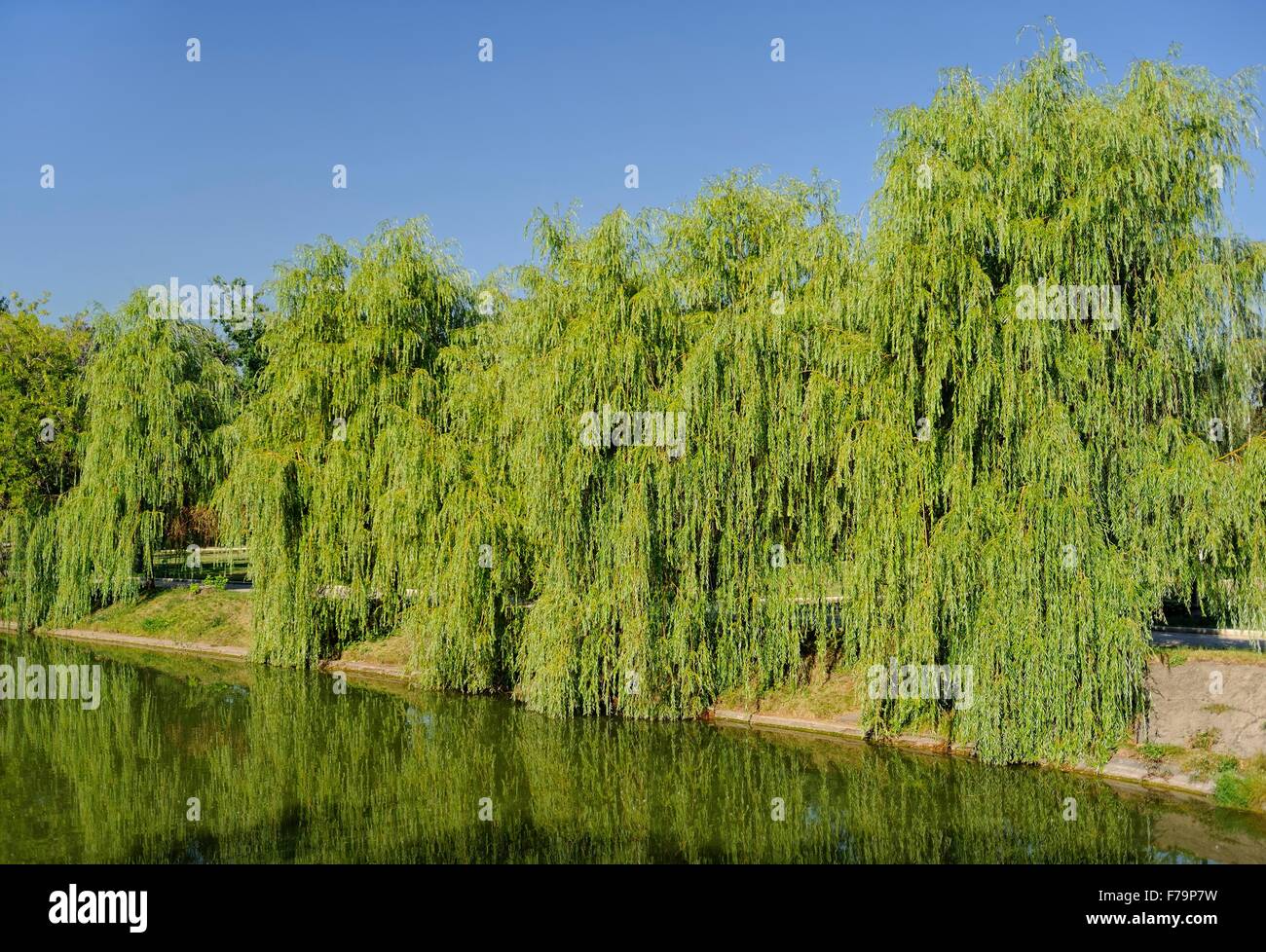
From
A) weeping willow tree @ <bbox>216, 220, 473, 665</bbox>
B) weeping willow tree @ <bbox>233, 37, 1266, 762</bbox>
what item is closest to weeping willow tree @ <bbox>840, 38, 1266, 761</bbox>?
weeping willow tree @ <bbox>233, 37, 1266, 762</bbox>

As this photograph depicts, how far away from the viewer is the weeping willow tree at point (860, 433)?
53.2ft

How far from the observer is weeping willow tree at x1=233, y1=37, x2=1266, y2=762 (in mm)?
16219

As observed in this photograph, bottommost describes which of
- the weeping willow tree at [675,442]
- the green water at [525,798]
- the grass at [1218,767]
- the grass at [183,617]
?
the green water at [525,798]

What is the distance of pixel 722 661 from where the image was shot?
2039 cm

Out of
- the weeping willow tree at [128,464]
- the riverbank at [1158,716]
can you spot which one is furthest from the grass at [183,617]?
the riverbank at [1158,716]

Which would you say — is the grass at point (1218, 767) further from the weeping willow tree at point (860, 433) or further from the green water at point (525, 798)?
the weeping willow tree at point (860, 433)

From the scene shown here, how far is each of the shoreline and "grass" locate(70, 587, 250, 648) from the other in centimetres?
39

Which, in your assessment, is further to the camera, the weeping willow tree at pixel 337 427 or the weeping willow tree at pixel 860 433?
the weeping willow tree at pixel 337 427

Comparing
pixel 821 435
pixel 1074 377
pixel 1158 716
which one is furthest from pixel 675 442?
pixel 1158 716

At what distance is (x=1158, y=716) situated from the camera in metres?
16.8

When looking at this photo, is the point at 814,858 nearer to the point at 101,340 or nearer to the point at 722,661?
the point at 722,661

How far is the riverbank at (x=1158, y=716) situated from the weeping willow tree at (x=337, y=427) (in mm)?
2221

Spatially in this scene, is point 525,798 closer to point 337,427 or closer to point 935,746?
point 935,746
